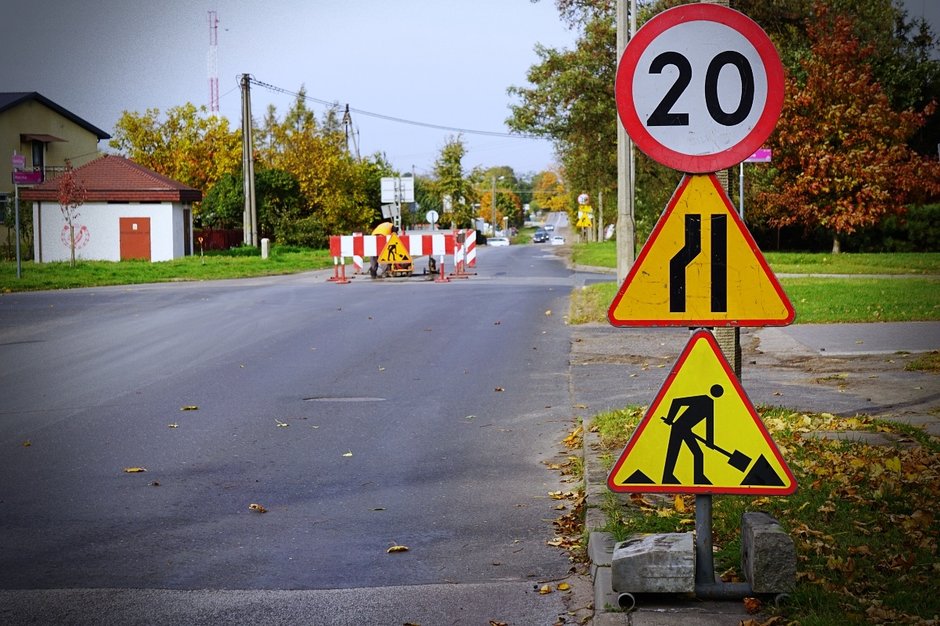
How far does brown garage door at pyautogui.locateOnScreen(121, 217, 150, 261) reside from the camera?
1924 inches

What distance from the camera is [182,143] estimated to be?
7144 centimetres

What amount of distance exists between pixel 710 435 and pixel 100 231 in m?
47.1

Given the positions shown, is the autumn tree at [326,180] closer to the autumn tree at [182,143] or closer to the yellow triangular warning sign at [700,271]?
the autumn tree at [182,143]

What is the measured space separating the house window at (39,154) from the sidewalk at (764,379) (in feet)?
164

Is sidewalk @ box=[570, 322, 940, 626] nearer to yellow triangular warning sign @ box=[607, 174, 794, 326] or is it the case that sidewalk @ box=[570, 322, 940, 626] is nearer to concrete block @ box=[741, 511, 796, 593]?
concrete block @ box=[741, 511, 796, 593]

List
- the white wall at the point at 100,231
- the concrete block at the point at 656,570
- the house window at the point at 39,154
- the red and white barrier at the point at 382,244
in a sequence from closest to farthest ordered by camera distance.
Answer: the concrete block at the point at 656,570, the red and white barrier at the point at 382,244, the white wall at the point at 100,231, the house window at the point at 39,154

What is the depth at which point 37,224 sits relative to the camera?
1868 inches

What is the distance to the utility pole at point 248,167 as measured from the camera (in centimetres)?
4747

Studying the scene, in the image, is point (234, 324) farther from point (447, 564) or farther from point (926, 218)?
point (926, 218)

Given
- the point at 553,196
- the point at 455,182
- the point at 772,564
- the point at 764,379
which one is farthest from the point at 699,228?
the point at 553,196

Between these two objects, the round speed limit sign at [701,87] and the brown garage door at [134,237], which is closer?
the round speed limit sign at [701,87]

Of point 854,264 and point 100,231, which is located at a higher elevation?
point 100,231

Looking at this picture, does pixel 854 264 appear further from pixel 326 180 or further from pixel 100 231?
pixel 326 180

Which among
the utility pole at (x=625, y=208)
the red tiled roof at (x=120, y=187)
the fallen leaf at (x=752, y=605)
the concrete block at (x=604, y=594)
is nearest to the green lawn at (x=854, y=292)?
the utility pole at (x=625, y=208)
